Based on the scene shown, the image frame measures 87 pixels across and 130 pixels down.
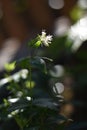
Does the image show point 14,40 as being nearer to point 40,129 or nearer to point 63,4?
point 63,4

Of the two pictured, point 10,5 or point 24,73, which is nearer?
point 24,73

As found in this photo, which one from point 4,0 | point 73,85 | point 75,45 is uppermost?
point 4,0

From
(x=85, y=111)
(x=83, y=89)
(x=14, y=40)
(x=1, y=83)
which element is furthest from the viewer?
(x=14, y=40)

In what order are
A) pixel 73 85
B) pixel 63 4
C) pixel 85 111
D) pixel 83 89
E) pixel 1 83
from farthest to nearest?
pixel 63 4 → pixel 83 89 → pixel 73 85 → pixel 85 111 → pixel 1 83

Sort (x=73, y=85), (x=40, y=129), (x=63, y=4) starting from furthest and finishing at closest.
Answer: (x=63, y=4), (x=73, y=85), (x=40, y=129)

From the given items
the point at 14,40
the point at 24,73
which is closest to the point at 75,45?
the point at 24,73

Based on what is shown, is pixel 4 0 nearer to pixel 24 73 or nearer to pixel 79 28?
pixel 79 28

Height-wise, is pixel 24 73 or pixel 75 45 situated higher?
pixel 75 45

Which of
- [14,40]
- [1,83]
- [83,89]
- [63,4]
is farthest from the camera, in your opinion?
[14,40]

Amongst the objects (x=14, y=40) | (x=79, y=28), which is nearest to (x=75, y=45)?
(x=79, y=28)
